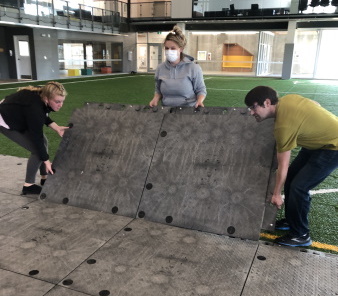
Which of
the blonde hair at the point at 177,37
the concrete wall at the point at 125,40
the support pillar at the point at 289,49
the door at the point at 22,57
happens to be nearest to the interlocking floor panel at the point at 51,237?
the blonde hair at the point at 177,37

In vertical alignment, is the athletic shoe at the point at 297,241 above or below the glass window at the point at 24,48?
below

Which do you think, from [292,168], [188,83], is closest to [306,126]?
[292,168]

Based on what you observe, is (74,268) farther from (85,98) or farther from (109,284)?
(85,98)

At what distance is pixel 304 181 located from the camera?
283 centimetres

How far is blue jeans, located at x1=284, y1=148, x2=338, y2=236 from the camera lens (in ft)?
9.05

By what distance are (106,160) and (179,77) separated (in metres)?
1.29

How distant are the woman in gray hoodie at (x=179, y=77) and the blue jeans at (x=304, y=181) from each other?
1.39 metres

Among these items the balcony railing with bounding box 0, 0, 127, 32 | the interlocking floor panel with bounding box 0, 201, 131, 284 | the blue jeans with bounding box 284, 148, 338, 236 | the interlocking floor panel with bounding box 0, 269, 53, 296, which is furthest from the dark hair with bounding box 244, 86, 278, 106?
the balcony railing with bounding box 0, 0, 127, 32

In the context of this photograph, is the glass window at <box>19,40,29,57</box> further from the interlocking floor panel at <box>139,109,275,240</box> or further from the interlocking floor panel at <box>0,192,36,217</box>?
the interlocking floor panel at <box>139,109,275,240</box>

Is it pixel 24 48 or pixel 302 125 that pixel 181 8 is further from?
pixel 302 125

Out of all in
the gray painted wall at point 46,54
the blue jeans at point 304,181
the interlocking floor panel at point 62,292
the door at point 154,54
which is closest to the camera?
the interlocking floor panel at point 62,292

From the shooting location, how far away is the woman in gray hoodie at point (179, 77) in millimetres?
3732

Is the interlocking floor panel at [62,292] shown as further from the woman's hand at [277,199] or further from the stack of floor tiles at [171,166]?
the woman's hand at [277,199]

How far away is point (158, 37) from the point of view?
1099 inches
